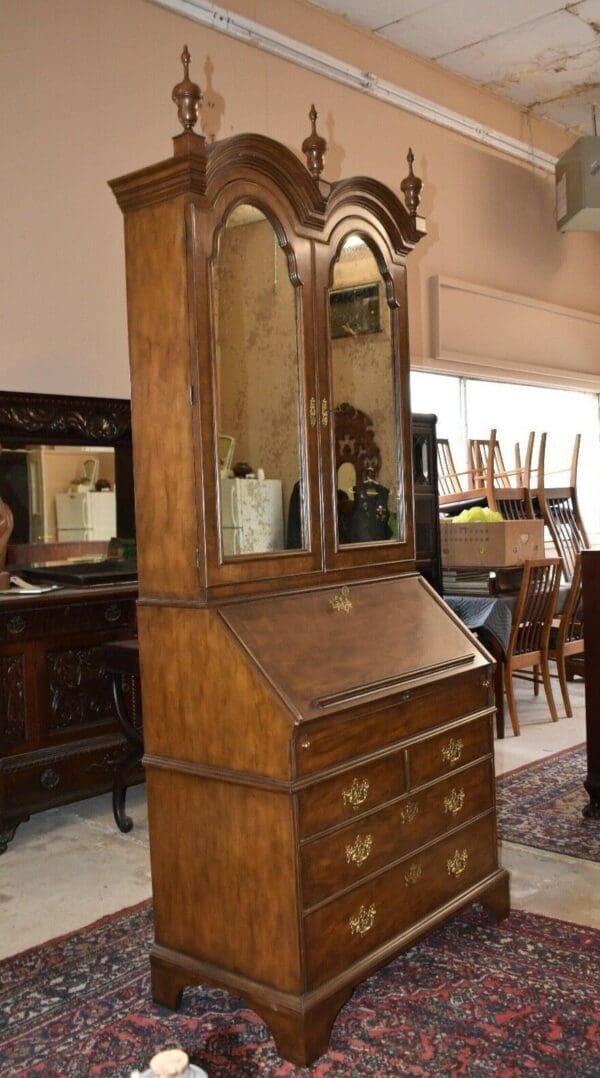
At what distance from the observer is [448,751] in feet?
8.67

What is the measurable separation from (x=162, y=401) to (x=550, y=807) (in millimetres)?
2524

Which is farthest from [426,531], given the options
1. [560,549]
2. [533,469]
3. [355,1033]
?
[355,1033]

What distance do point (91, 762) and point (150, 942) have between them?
122 centimetres

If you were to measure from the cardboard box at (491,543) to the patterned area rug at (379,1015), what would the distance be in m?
2.85

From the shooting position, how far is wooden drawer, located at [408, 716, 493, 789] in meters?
2.51

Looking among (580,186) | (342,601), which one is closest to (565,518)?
(580,186)

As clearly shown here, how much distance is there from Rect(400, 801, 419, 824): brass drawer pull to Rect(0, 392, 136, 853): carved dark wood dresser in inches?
68.3

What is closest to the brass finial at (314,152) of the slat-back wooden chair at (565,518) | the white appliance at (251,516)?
the white appliance at (251,516)

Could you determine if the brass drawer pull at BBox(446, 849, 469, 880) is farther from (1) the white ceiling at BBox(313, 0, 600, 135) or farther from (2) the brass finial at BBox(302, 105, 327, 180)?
(1) the white ceiling at BBox(313, 0, 600, 135)

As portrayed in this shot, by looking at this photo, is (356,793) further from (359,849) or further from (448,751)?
(448,751)

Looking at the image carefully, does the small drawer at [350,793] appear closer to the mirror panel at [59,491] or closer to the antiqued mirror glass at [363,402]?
the antiqued mirror glass at [363,402]

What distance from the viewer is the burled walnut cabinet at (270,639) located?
2.17 metres

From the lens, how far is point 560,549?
7129 mm

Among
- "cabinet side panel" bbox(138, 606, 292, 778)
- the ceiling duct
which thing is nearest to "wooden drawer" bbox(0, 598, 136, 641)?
"cabinet side panel" bbox(138, 606, 292, 778)
